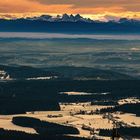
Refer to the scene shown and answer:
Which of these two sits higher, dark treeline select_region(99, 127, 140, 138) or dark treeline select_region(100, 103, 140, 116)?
dark treeline select_region(99, 127, 140, 138)

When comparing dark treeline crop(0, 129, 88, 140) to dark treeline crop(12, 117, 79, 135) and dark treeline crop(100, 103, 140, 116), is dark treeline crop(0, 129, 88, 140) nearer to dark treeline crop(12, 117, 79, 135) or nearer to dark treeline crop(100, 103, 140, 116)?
dark treeline crop(12, 117, 79, 135)

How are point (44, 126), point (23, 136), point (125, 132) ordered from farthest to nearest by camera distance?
point (44, 126) < point (125, 132) < point (23, 136)

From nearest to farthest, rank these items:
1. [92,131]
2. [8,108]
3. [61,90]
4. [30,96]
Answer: [92,131] → [8,108] → [30,96] → [61,90]

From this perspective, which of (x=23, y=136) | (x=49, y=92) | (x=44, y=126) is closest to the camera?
(x=23, y=136)

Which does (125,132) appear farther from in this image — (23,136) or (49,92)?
(49,92)

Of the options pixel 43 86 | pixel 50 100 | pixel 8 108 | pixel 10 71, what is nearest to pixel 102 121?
pixel 8 108

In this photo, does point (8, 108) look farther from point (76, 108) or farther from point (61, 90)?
point (61, 90)

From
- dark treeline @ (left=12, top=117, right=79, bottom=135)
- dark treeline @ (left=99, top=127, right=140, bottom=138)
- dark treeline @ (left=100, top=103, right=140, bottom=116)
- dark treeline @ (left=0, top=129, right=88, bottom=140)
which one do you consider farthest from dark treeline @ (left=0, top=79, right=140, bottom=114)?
dark treeline @ (left=0, top=129, right=88, bottom=140)

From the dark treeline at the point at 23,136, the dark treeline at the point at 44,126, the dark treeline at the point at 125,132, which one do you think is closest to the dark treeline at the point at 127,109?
the dark treeline at the point at 44,126

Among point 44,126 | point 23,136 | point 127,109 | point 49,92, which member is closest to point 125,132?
point 44,126
